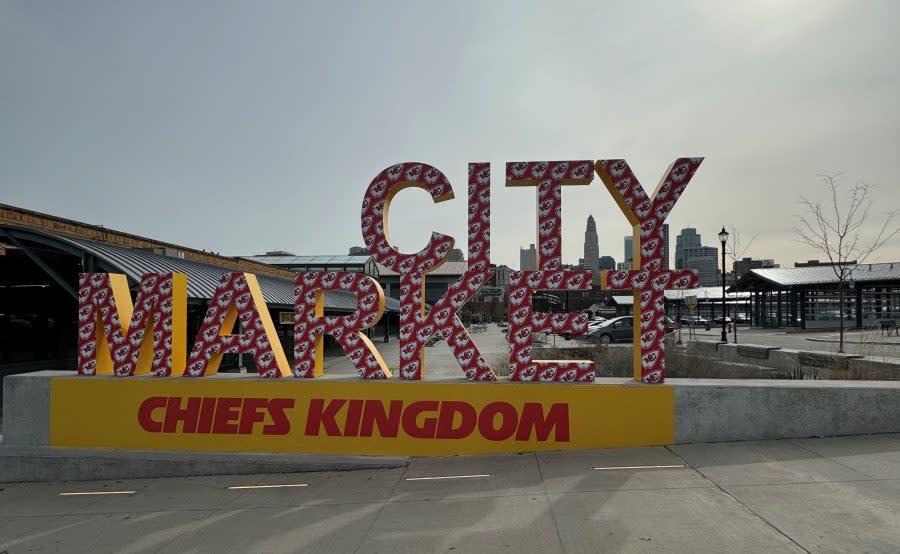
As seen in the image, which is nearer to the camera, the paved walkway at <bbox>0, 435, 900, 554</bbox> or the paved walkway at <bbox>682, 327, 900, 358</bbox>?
the paved walkway at <bbox>0, 435, 900, 554</bbox>

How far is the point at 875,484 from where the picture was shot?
5.72 metres

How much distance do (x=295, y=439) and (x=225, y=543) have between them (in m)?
2.95

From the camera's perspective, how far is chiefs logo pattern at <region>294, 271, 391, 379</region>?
328 inches

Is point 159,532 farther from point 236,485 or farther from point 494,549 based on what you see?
point 494,549

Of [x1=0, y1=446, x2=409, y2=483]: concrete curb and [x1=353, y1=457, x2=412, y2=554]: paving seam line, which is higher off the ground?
[x1=353, y1=457, x2=412, y2=554]: paving seam line

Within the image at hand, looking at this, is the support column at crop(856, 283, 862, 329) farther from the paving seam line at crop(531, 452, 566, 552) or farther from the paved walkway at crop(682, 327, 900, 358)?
the paving seam line at crop(531, 452, 566, 552)

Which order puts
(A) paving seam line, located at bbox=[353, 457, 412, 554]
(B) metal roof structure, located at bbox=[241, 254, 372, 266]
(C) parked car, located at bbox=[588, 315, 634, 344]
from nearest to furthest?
(A) paving seam line, located at bbox=[353, 457, 412, 554] → (C) parked car, located at bbox=[588, 315, 634, 344] → (B) metal roof structure, located at bbox=[241, 254, 372, 266]

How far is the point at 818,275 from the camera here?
4128cm

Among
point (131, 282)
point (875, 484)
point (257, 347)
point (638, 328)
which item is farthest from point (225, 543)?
point (131, 282)

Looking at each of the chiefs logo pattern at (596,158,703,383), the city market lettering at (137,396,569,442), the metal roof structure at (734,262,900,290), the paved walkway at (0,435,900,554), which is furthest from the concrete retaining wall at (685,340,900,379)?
the metal roof structure at (734,262,900,290)

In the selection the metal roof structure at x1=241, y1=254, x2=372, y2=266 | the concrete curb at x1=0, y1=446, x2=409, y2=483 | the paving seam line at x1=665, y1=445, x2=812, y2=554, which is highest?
the metal roof structure at x1=241, y1=254, x2=372, y2=266

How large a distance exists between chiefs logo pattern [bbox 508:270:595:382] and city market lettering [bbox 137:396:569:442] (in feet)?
1.68

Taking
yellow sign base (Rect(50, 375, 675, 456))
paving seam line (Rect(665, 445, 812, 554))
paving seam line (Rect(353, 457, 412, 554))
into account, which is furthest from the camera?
yellow sign base (Rect(50, 375, 675, 456))

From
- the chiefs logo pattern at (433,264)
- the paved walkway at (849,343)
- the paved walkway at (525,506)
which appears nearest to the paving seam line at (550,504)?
the paved walkway at (525,506)
